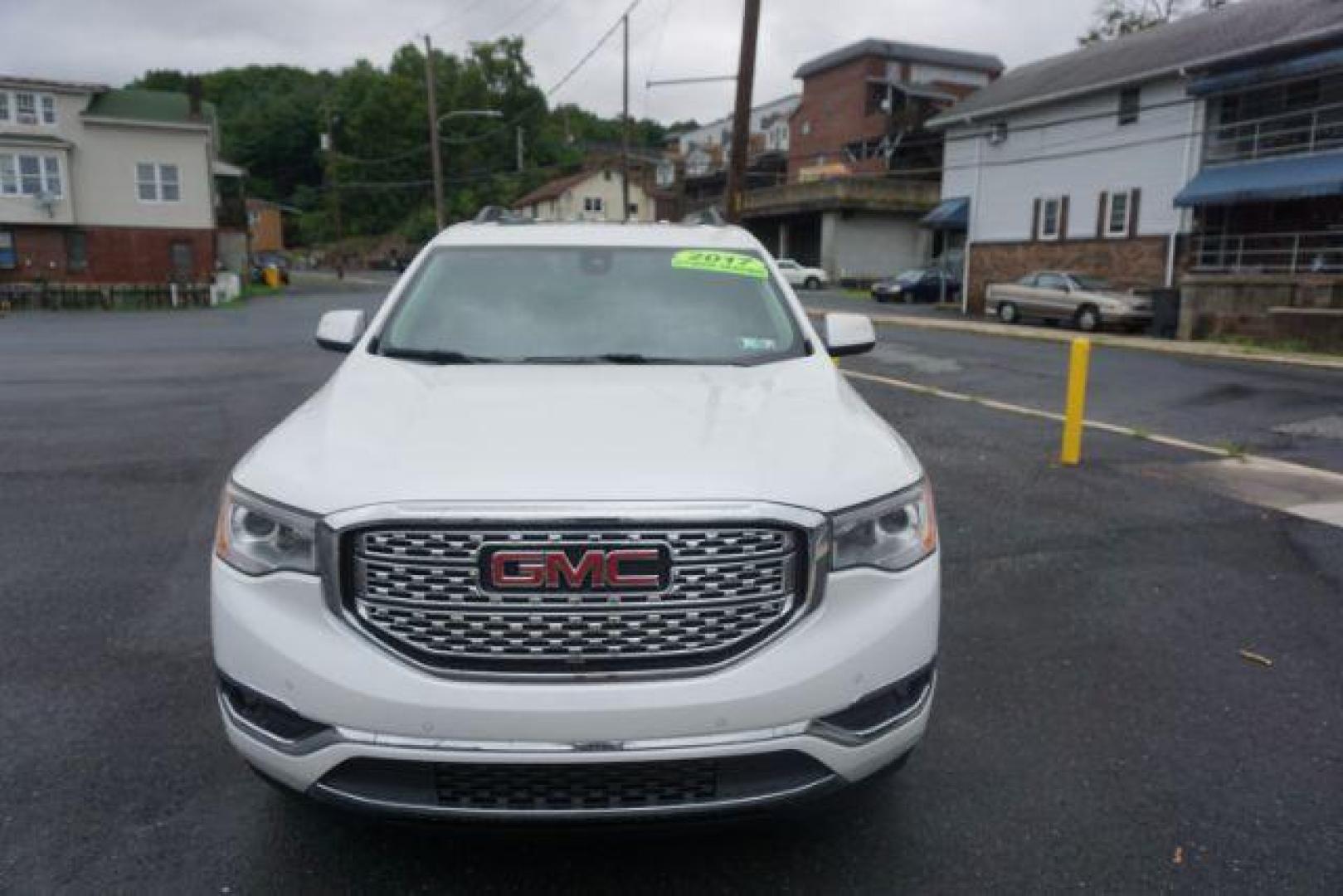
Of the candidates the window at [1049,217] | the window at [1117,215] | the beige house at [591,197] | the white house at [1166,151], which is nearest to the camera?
the white house at [1166,151]

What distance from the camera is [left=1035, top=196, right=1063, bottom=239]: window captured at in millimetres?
34156

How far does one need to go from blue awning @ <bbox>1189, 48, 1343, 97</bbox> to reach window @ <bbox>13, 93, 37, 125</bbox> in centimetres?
4198

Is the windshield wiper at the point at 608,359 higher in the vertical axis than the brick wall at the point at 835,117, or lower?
lower

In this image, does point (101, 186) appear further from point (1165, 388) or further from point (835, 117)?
point (1165, 388)

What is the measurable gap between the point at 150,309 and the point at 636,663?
36.6m

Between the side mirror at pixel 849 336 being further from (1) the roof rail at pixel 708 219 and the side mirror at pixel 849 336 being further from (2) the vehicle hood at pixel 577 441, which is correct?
(1) the roof rail at pixel 708 219

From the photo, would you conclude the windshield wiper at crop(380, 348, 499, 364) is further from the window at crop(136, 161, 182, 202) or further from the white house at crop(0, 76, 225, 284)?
the window at crop(136, 161, 182, 202)

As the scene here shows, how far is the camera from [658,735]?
2.36m

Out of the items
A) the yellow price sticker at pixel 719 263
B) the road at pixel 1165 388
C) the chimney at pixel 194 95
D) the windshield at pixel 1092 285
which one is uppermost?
the chimney at pixel 194 95

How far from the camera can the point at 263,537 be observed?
8.62 ft

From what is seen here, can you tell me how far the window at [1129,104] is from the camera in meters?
31.2

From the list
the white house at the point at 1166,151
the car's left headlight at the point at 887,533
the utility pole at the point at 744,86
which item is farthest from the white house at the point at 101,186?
the car's left headlight at the point at 887,533

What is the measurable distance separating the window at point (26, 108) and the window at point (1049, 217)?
128 feet

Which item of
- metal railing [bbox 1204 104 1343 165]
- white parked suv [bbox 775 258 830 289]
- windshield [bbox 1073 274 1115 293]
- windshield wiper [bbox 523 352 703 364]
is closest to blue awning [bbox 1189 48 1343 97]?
metal railing [bbox 1204 104 1343 165]
